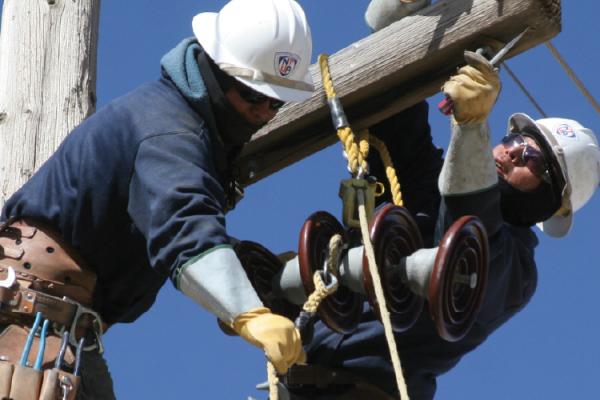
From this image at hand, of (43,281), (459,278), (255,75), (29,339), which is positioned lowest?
(29,339)

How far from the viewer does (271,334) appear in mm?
5266

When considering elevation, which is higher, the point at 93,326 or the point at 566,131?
the point at 566,131

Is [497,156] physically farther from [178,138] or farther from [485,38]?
[178,138]

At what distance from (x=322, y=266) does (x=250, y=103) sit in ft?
1.78

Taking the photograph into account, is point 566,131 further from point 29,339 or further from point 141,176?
point 29,339

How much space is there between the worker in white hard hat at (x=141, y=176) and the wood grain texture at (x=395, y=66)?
0.32 m

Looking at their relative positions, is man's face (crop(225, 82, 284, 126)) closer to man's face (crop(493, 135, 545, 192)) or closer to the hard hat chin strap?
the hard hat chin strap

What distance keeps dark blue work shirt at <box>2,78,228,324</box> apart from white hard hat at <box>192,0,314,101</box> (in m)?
0.20

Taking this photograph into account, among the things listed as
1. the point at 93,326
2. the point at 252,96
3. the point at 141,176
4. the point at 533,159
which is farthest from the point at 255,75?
the point at 533,159

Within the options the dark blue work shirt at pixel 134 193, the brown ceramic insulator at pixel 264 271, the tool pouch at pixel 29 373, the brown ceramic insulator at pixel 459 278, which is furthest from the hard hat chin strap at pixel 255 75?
the tool pouch at pixel 29 373

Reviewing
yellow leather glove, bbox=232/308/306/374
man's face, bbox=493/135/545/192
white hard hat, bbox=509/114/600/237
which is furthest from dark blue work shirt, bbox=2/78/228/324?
white hard hat, bbox=509/114/600/237

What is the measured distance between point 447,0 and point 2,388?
187cm

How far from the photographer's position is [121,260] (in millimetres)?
5957

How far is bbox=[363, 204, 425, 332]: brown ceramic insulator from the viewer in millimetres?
5793
